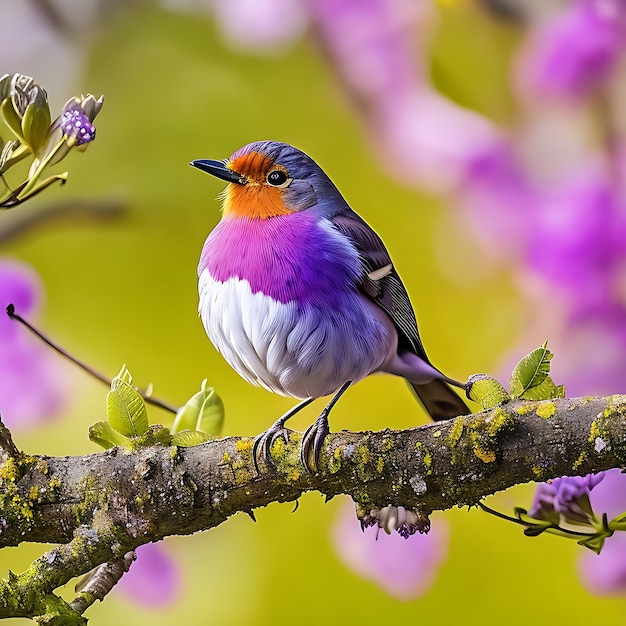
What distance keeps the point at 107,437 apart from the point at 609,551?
603mm

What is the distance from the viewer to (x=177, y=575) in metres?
0.92

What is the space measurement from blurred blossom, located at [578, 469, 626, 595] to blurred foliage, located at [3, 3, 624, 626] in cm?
2

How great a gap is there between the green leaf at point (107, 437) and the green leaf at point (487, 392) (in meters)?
0.26

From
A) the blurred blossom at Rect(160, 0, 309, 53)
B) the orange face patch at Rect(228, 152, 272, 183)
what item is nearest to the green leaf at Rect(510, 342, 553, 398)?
the orange face patch at Rect(228, 152, 272, 183)

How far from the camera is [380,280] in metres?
0.60

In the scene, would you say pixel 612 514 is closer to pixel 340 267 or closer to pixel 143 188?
pixel 340 267

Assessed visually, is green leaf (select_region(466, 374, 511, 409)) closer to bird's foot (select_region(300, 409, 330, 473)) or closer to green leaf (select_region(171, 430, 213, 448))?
bird's foot (select_region(300, 409, 330, 473))

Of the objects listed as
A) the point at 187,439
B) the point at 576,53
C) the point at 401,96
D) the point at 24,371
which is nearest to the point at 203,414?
the point at 187,439

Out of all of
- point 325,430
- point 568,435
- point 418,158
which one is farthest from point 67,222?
point 568,435

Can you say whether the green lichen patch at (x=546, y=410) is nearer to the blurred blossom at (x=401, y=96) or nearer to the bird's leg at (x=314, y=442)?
the bird's leg at (x=314, y=442)

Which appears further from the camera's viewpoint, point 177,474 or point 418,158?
point 418,158

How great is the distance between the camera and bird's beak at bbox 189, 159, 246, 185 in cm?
55

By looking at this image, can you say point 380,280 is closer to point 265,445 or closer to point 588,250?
point 265,445

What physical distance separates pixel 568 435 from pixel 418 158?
542 millimetres
